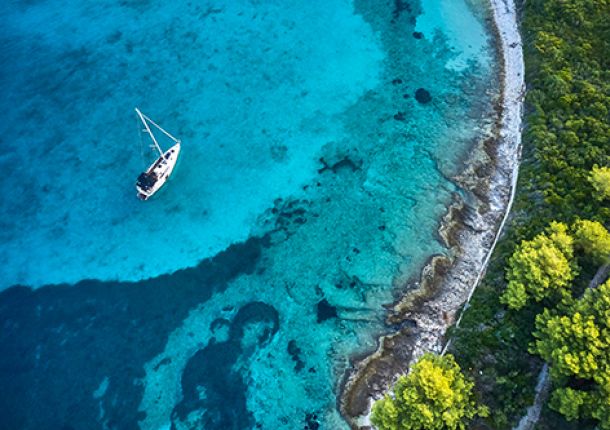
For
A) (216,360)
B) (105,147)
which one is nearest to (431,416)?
(216,360)

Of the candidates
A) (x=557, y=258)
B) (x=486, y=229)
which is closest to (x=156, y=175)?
(x=486, y=229)

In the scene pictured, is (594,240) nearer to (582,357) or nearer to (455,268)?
(582,357)

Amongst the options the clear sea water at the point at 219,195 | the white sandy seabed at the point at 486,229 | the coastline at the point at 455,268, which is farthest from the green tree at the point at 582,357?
the clear sea water at the point at 219,195

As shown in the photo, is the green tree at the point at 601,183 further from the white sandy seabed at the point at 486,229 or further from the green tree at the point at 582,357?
the green tree at the point at 582,357

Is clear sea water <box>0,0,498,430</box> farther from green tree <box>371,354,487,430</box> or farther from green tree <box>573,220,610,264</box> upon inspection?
green tree <box>573,220,610,264</box>

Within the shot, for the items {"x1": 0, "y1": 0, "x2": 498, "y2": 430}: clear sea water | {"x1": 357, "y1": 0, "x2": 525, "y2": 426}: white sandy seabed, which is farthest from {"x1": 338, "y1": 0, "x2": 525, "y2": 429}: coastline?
{"x1": 0, "y1": 0, "x2": 498, "y2": 430}: clear sea water
